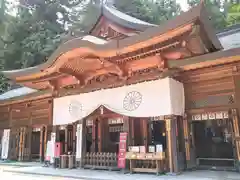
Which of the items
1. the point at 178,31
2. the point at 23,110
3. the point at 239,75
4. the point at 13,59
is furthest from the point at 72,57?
the point at 13,59

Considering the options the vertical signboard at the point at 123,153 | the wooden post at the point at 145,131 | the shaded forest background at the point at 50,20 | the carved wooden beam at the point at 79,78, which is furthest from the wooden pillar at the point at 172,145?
the shaded forest background at the point at 50,20

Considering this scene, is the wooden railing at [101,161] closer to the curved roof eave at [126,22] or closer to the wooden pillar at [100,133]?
the wooden pillar at [100,133]

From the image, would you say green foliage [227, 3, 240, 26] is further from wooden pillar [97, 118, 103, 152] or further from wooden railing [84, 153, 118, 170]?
wooden railing [84, 153, 118, 170]

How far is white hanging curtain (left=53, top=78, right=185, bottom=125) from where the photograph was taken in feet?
23.2

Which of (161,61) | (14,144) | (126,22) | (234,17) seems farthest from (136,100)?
(234,17)

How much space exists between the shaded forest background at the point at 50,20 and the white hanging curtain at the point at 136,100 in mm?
12451

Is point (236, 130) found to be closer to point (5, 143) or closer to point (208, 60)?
point (208, 60)

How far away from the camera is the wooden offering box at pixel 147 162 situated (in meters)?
6.88

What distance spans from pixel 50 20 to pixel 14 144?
16539 mm

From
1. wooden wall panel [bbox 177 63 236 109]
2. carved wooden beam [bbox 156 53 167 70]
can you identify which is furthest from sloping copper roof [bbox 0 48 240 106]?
wooden wall panel [bbox 177 63 236 109]

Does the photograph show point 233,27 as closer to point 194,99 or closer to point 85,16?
point 194,99

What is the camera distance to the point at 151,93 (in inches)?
290

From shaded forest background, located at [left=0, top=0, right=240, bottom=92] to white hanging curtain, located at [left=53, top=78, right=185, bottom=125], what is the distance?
490 inches

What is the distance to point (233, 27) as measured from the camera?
10.9m
